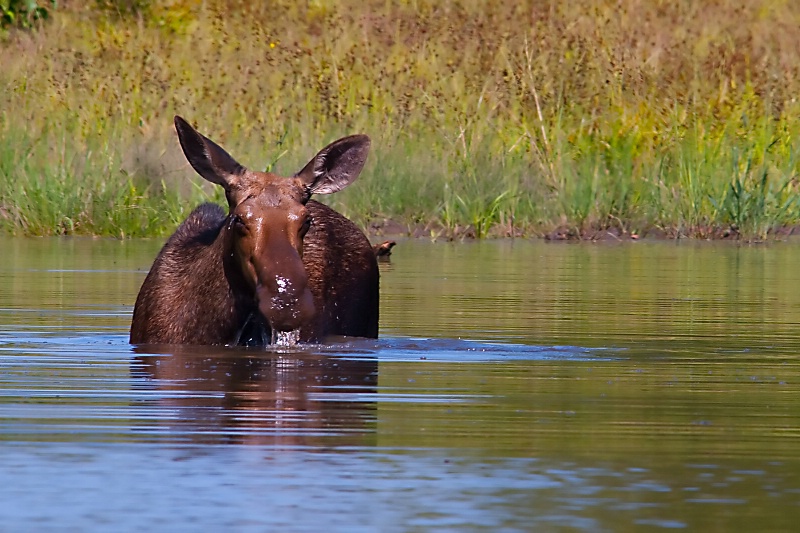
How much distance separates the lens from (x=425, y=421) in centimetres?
675

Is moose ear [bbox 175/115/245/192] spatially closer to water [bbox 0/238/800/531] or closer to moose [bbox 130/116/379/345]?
moose [bbox 130/116/379/345]

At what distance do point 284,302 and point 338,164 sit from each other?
1277 mm

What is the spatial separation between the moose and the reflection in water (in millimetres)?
180

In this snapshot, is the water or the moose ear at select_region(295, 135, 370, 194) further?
the moose ear at select_region(295, 135, 370, 194)

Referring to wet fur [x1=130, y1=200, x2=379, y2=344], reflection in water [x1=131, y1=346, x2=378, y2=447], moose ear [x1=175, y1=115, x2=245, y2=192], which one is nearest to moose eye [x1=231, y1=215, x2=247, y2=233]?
wet fur [x1=130, y1=200, x2=379, y2=344]

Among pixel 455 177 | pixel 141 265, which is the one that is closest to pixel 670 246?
pixel 455 177

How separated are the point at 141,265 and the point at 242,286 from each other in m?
7.38

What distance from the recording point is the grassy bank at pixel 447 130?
20438 mm

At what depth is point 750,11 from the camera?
35.4m

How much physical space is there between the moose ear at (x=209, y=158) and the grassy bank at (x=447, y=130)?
1068 centimetres

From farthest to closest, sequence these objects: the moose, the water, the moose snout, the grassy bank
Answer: the grassy bank → the moose → the moose snout → the water

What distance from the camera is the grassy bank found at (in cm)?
2044

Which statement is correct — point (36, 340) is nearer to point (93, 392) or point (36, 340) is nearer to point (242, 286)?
point (242, 286)

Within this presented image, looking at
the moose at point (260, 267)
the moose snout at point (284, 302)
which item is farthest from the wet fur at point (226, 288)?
the moose snout at point (284, 302)
